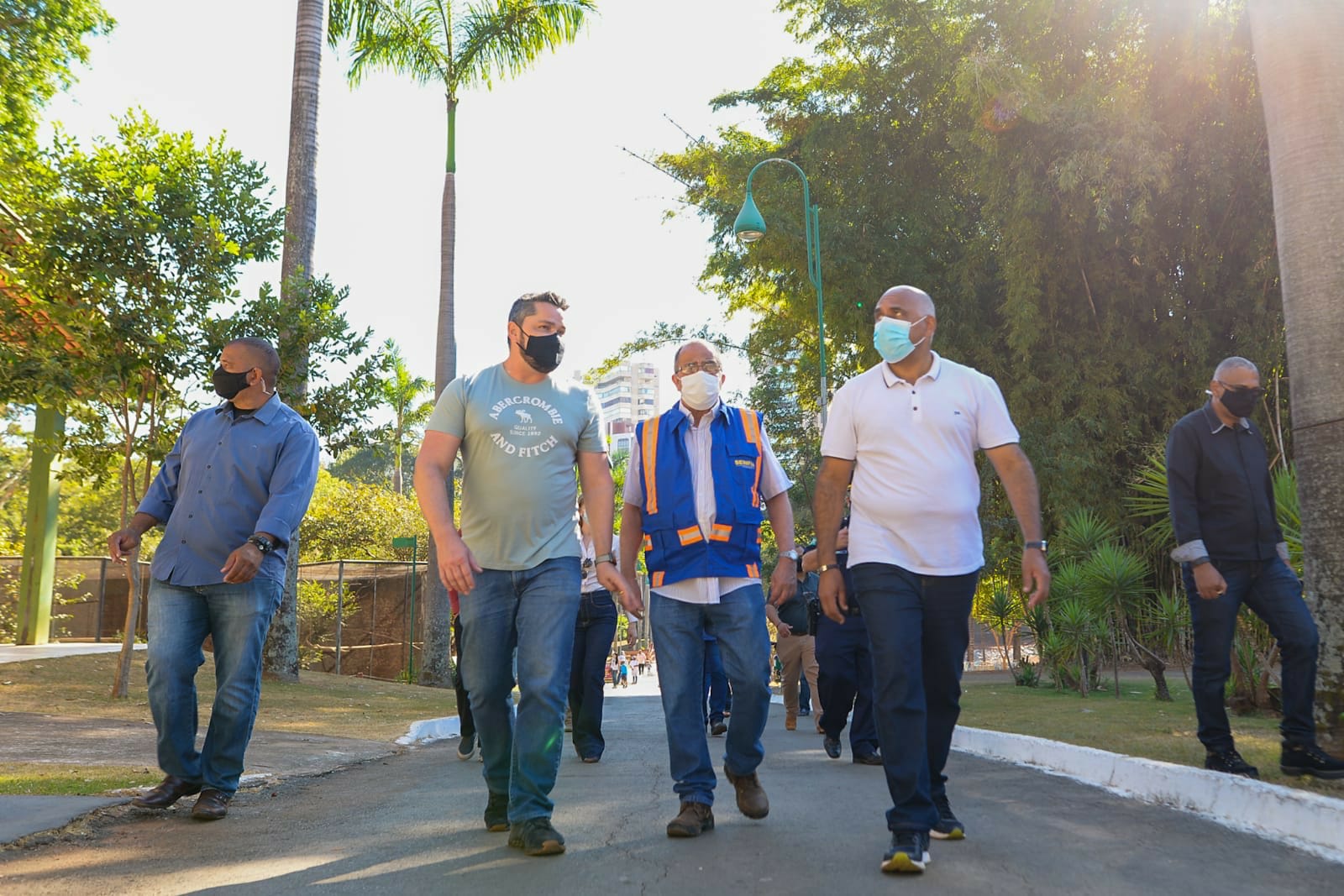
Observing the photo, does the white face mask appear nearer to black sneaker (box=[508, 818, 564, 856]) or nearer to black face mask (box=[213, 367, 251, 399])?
black sneaker (box=[508, 818, 564, 856])

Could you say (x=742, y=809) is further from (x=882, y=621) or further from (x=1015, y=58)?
(x=1015, y=58)

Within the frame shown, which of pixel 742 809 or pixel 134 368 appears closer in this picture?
pixel 742 809

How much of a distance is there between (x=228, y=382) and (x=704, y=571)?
242cm

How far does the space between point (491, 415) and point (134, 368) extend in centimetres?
848

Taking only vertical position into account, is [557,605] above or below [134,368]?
below

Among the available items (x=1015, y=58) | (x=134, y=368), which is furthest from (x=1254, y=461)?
(x=1015, y=58)

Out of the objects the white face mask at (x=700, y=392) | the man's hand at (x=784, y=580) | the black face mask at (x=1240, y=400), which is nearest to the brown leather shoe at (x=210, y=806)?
the man's hand at (x=784, y=580)

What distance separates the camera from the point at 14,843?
4453 mm

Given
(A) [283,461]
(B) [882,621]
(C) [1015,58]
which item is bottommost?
(B) [882,621]

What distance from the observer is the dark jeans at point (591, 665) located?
336 inches

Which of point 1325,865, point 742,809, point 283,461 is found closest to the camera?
point 1325,865

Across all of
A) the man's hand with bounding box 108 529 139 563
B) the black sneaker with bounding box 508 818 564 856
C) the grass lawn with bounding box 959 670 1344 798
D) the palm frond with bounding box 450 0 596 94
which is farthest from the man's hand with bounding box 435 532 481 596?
the palm frond with bounding box 450 0 596 94

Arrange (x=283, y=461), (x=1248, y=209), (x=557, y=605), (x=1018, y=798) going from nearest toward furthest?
(x=557, y=605), (x=283, y=461), (x=1018, y=798), (x=1248, y=209)

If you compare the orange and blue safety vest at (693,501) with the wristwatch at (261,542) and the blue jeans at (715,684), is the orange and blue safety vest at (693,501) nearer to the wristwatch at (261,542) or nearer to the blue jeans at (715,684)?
the wristwatch at (261,542)
